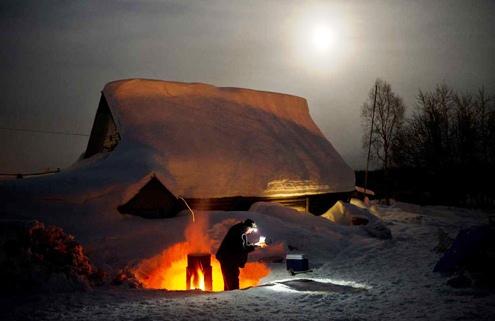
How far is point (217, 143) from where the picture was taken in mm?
18891

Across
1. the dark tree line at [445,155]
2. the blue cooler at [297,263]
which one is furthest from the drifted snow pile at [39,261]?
the dark tree line at [445,155]

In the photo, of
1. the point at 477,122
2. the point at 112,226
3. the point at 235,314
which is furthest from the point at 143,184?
the point at 477,122

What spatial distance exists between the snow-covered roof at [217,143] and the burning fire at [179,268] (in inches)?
128

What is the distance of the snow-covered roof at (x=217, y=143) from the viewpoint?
55.4ft

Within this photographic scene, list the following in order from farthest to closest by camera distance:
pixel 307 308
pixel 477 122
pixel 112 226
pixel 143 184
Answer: pixel 477 122, pixel 143 184, pixel 112 226, pixel 307 308

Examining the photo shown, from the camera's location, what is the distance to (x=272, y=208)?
1695cm

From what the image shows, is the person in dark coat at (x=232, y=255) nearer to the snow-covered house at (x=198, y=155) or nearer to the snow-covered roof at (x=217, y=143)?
the snow-covered house at (x=198, y=155)

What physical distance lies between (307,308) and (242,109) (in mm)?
17335

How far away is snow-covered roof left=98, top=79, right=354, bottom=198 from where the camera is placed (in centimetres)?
1689

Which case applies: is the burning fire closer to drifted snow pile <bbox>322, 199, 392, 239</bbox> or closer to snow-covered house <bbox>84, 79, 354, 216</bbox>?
snow-covered house <bbox>84, 79, 354, 216</bbox>

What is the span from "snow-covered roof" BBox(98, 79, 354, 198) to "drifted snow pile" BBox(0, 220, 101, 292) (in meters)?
6.21

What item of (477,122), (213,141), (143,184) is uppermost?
(477,122)

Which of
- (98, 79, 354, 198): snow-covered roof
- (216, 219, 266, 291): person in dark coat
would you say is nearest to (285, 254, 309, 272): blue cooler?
(216, 219, 266, 291): person in dark coat

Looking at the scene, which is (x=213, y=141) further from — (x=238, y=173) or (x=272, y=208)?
(x=272, y=208)
